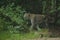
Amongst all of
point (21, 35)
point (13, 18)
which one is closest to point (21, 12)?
point (13, 18)

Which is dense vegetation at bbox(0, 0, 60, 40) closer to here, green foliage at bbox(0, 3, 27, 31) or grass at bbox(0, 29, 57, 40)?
green foliage at bbox(0, 3, 27, 31)

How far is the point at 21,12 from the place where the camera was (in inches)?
477

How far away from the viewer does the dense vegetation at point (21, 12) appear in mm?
11070

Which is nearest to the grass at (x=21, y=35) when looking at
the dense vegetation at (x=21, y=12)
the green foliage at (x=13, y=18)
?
the dense vegetation at (x=21, y=12)

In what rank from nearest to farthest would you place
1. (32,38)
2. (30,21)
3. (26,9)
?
1. (32,38)
2. (30,21)
3. (26,9)

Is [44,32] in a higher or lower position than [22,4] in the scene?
lower

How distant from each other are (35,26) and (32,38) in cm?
141

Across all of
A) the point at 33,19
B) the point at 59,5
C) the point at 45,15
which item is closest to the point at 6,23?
the point at 33,19

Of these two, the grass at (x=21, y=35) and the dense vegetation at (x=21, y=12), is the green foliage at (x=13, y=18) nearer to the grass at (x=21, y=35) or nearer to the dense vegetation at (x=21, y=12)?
the dense vegetation at (x=21, y=12)

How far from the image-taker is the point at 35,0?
13.2 m

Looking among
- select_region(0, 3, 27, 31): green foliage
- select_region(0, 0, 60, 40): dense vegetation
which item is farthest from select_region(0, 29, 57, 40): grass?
select_region(0, 3, 27, 31): green foliage

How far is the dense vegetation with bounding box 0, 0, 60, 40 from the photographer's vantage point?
11.1m

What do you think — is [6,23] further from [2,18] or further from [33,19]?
[33,19]

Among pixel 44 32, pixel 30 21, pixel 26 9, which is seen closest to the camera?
pixel 44 32
